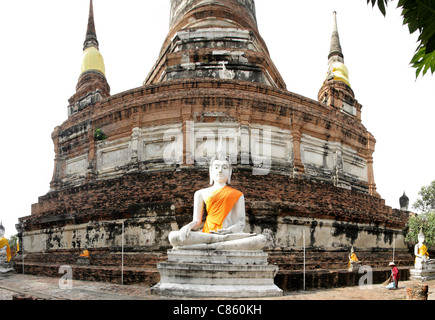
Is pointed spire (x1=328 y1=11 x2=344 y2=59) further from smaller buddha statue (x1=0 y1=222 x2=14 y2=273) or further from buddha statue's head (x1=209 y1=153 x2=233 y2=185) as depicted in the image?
smaller buddha statue (x1=0 y1=222 x2=14 y2=273)

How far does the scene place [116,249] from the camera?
10953mm

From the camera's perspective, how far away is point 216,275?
638 centimetres

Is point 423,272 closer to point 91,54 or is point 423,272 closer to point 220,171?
point 220,171

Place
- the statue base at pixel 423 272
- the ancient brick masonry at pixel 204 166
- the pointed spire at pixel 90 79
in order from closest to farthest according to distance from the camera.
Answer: the ancient brick masonry at pixel 204 166 → the statue base at pixel 423 272 → the pointed spire at pixel 90 79

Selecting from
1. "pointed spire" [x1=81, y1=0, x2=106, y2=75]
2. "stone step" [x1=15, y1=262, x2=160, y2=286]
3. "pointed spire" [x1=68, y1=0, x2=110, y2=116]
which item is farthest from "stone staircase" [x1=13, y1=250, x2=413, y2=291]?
"pointed spire" [x1=81, y1=0, x2=106, y2=75]

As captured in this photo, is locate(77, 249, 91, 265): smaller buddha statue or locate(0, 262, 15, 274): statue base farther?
locate(0, 262, 15, 274): statue base

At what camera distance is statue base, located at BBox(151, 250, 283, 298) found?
20.5 ft

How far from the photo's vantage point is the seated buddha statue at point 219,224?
22.5 ft

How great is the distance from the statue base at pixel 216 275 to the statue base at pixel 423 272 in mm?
7044

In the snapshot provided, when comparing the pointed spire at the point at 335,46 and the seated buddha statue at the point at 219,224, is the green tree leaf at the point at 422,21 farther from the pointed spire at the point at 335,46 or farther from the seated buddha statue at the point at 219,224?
the pointed spire at the point at 335,46

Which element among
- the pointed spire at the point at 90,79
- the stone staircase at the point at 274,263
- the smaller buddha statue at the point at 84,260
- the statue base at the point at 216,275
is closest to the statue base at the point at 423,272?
the stone staircase at the point at 274,263

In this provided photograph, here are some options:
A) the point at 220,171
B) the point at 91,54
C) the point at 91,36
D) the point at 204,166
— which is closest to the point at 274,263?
the point at 220,171

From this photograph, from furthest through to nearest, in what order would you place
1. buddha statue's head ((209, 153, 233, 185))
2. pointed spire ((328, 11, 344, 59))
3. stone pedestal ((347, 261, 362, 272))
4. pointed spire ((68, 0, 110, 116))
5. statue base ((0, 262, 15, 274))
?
pointed spire ((328, 11, 344, 59)) → pointed spire ((68, 0, 110, 116)) → statue base ((0, 262, 15, 274)) → stone pedestal ((347, 261, 362, 272)) → buddha statue's head ((209, 153, 233, 185))
